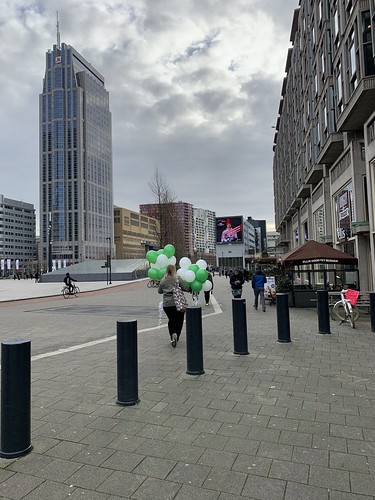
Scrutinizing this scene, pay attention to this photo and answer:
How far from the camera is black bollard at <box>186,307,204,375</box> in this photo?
574cm

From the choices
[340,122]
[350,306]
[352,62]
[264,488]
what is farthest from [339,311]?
[352,62]

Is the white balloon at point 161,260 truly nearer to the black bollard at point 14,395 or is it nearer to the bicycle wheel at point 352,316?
the bicycle wheel at point 352,316

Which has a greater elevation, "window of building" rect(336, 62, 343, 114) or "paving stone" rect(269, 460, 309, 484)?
"window of building" rect(336, 62, 343, 114)

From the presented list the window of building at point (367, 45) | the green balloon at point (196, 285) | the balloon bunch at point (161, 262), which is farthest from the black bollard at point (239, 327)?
the window of building at point (367, 45)

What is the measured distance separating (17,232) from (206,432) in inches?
6171

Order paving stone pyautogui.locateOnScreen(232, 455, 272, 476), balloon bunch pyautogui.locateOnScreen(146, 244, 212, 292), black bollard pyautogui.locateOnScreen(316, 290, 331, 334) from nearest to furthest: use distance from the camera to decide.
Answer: paving stone pyautogui.locateOnScreen(232, 455, 272, 476) → black bollard pyautogui.locateOnScreen(316, 290, 331, 334) → balloon bunch pyautogui.locateOnScreen(146, 244, 212, 292)

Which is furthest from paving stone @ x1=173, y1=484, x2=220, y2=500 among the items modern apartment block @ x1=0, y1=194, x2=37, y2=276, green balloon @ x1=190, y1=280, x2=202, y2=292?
modern apartment block @ x1=0, y1=194, x2=37, y2=276

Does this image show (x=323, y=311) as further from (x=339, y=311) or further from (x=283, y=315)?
(x=339, y=311)

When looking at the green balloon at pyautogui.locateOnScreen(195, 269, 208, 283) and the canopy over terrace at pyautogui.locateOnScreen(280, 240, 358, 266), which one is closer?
the green balloon at pyautogui.locateOnScreen(195, 269, 208, 283)

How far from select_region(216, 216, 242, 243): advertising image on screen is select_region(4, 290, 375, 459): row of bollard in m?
109

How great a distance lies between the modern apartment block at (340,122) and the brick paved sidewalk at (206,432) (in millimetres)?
13152

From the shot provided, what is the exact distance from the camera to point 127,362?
450 cm

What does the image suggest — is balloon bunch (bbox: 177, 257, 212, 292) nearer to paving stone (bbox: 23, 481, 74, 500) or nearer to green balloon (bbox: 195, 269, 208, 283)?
green balloon (bbox: 195, 269, 208, 283)

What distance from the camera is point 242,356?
691 cm
